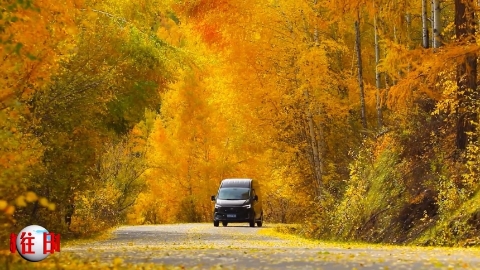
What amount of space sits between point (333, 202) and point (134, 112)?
730 centimetres

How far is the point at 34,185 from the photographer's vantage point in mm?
27094

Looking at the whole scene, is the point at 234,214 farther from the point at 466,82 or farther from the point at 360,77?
the point at 466,82

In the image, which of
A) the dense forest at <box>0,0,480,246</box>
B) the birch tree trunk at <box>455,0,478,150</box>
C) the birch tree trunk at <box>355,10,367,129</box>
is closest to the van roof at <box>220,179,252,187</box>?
the dense forest at <box>0,0,480,246</box>

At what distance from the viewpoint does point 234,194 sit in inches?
1726

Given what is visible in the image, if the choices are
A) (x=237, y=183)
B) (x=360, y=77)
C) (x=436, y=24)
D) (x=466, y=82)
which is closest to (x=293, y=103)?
(x=360, y=77)

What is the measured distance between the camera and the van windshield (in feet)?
143

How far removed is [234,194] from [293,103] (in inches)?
421

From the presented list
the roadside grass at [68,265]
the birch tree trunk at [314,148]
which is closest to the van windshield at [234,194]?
the birch tree trunk at [314,148]

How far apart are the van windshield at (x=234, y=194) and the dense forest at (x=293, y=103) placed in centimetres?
224

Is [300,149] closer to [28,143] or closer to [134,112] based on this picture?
[134,112]

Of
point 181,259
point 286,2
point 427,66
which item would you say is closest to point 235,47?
point 286,2

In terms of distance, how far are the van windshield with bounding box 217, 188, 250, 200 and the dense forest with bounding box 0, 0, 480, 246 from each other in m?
2.24

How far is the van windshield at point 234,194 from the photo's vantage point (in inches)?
1718

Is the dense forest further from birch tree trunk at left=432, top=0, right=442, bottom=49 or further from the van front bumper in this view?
the van front bumper
